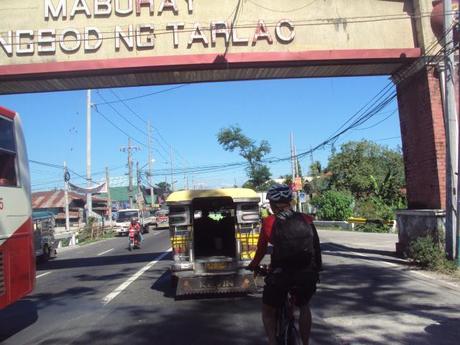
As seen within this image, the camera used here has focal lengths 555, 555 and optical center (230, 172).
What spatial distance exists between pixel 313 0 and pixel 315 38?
1053mm

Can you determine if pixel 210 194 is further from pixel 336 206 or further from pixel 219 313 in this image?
pixel 336 206

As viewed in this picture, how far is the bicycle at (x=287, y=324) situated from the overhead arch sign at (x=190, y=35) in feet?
32.6

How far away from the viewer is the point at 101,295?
37.0 ft

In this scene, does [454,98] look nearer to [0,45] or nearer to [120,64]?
[120,64]

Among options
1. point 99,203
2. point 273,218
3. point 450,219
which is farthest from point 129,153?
point 273,218

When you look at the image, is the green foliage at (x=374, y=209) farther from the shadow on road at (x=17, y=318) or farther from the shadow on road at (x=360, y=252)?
the shadow on road at (x=17, y=318)

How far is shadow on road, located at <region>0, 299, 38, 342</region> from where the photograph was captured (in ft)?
26.8

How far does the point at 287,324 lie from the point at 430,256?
28.5ft

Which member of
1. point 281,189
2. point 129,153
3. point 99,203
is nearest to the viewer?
point 281,189

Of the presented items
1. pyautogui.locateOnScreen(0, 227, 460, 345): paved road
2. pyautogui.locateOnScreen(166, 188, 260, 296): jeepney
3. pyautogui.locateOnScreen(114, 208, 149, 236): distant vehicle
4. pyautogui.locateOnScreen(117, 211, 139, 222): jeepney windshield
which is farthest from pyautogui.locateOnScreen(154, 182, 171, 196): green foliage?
pyautogui.locateOnScreen(166, 188, 260, 296): jeepney

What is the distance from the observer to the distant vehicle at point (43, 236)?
21.6 metres

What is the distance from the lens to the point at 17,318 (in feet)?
30.1

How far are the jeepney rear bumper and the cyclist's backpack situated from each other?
529 cm

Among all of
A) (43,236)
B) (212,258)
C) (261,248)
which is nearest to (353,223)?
(43,236)
